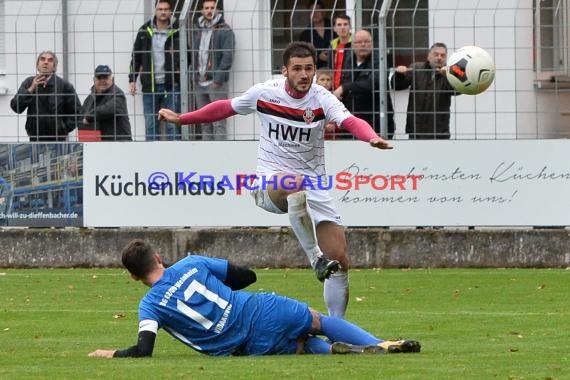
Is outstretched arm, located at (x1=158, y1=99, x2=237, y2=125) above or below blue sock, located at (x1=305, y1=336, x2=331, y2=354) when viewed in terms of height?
above

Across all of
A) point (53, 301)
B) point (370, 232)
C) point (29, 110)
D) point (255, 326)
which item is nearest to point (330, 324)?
point (255, 326)

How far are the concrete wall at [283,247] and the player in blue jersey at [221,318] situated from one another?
8.06 metres

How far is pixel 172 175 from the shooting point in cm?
1873

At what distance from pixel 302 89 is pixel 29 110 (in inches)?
314

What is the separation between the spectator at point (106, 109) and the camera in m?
18.8

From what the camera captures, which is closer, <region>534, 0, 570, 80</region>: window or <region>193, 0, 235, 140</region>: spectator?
<region>534, 0, 570, 80</region>: window

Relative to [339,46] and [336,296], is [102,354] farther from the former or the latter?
[339,46]

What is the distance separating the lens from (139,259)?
10.0 metres

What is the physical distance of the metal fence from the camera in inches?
712

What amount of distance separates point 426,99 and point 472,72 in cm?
294

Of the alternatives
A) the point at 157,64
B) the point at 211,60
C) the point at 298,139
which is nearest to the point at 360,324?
the point at 298,139

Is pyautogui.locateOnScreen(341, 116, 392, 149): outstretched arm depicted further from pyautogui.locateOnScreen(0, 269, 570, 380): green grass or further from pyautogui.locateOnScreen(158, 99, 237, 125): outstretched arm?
pyautogui.locateOnScreen(0, 269, 570, 380): green grass

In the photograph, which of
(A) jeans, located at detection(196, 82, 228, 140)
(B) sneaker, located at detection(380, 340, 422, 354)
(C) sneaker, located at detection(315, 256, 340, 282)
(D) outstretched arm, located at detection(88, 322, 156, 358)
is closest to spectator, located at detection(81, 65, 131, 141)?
(A) jeans, located at detection(196, 82, 228, 140)

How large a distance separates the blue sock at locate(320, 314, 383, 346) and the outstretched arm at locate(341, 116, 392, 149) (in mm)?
1323
